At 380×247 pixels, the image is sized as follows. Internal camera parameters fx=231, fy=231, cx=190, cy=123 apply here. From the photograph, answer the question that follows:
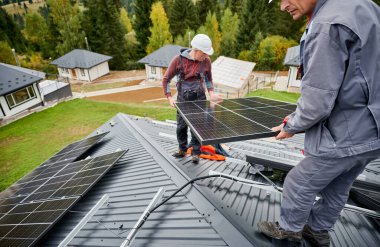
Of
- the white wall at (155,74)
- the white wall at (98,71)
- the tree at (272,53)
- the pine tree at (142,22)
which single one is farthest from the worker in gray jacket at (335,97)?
the pine tree at (142,22)

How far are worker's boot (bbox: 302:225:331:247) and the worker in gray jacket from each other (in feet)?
1.38

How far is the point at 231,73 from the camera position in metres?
30.8

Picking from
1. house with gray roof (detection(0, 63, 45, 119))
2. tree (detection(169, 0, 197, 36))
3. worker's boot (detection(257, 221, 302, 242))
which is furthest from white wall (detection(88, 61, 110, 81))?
worker's boot (detection(257, 221, 302, 242))

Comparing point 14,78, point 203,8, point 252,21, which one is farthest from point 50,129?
point 203,8

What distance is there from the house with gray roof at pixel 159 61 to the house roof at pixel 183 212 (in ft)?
108

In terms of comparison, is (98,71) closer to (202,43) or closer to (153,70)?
(153,70)

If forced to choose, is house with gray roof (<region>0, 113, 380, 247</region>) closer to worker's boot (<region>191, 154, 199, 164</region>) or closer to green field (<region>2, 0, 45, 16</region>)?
worker's boot (<region>191, 154, 199, 164</region>)

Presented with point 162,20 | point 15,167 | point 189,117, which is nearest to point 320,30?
point 189,117

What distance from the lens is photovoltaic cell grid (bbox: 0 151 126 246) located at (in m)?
4.12

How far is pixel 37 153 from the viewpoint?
18.1 metres

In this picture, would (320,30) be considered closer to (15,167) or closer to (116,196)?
(116,196)

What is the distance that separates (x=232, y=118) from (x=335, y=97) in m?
2.28

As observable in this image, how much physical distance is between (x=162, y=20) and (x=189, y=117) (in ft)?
157

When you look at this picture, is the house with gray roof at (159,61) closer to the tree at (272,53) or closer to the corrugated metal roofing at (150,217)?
the tree at (272,53)
